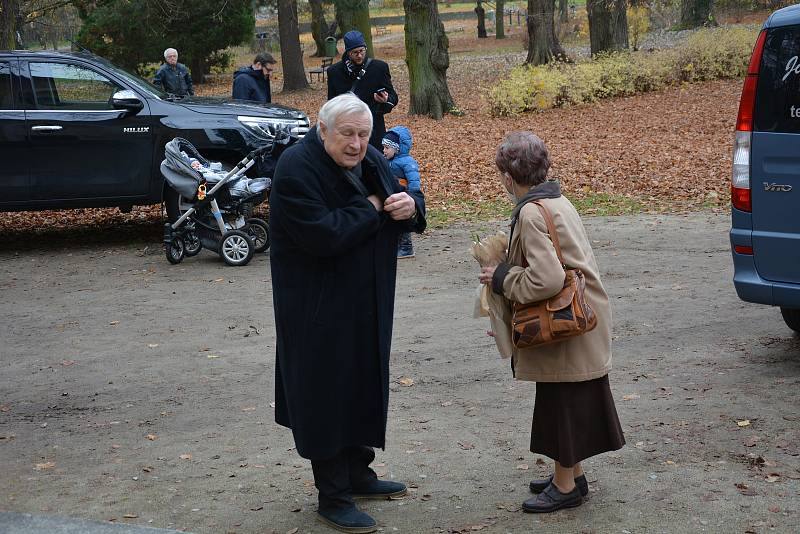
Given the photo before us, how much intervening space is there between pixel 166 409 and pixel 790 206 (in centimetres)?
388

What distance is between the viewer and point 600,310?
171 inches

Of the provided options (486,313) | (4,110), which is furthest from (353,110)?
(4,110)

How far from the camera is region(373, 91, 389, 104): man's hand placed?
37.8 feet

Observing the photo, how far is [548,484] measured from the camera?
15.3 ft

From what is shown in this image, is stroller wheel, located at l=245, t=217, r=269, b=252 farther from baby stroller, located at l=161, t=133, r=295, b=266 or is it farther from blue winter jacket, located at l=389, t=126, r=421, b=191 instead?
blue winter jacket, located at l=389, t=126, r=421, b=191

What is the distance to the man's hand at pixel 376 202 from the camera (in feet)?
14.2

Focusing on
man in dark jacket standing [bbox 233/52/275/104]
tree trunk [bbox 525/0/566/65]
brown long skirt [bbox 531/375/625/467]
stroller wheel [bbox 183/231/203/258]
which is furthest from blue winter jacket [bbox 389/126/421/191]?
tree trunk [bbox 525/0/566/65]

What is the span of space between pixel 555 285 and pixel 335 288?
0.90m

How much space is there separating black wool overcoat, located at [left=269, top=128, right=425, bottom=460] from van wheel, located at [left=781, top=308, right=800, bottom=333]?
3.56 metres

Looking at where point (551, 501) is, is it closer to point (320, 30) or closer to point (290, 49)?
point (290, 49)

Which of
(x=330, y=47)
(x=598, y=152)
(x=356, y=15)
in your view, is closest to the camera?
(x=598, y=152)

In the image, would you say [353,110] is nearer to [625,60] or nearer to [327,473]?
[327,473]

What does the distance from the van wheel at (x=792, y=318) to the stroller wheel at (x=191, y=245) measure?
6.18 m

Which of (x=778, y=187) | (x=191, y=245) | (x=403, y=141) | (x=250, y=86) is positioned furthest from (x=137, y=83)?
(x=778, y=187)
